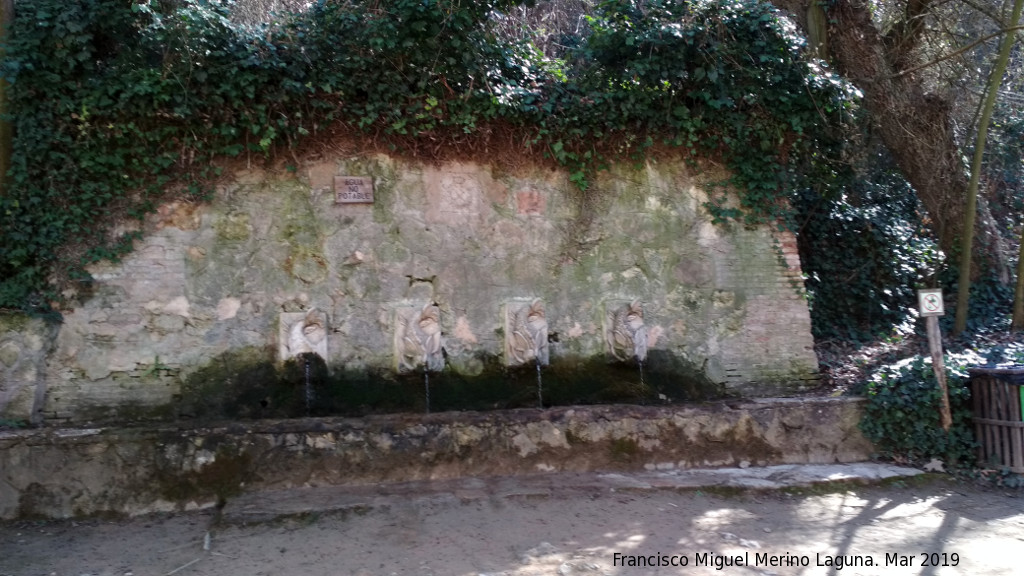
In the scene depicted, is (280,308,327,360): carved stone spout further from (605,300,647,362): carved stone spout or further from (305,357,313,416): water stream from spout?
(605,300,647,362): carved stone spout

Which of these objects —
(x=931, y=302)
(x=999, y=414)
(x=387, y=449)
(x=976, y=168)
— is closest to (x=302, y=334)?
(x=387, y=449)

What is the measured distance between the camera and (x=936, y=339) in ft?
18.1

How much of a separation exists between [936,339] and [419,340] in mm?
3930

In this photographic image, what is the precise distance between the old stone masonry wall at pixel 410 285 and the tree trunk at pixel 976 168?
174 centimetres

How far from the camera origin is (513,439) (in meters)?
5.33

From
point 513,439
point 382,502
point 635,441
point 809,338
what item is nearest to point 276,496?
point 382,502

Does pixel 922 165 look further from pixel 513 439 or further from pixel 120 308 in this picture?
pixel 120 308

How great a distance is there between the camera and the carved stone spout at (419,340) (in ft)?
19.1

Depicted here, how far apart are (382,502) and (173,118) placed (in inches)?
126

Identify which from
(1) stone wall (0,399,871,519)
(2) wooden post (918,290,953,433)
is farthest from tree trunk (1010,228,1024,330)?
(1) stone wall (0,399,871,519)

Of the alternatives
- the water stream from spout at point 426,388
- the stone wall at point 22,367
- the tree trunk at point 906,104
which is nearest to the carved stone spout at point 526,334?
the water stream from spout at point 426,388

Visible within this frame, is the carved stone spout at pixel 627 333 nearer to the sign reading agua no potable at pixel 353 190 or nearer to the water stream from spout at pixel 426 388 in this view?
the water stream from spout at pixel 426 388

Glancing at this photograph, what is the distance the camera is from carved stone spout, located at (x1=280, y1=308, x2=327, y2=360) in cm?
564

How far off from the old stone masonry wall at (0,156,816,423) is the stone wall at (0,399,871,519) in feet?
2.12
